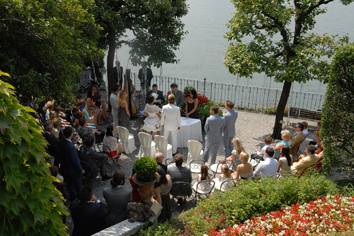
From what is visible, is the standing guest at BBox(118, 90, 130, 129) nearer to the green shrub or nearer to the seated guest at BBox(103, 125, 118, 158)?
the seated guest at BBox(103, 125, 118, 158)

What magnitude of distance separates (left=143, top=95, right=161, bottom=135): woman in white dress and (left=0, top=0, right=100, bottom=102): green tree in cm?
368

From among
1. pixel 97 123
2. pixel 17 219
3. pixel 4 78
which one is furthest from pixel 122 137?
pixel 17 219

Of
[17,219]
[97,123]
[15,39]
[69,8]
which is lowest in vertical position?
[97,123]

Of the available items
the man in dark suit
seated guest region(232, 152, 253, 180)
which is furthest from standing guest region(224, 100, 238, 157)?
the man in dark suit

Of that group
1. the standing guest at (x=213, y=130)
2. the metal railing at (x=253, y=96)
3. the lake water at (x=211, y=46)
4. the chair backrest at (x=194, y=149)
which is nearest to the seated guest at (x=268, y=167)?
the standing guest at (x=213, y=130)

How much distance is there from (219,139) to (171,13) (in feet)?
22.8

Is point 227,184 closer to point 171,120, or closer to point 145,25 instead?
point 171,120

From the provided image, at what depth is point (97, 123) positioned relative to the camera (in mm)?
14453

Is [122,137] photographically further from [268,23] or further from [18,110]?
[18,110]

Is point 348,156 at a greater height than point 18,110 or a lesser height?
lesser

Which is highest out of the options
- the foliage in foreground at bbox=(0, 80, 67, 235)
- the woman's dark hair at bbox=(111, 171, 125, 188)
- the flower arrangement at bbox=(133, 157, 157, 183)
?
the foliage in foreground at bbox=(0, 80, 67, 235)

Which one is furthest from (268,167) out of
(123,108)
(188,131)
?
(123,108)

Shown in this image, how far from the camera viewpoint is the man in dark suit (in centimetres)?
888

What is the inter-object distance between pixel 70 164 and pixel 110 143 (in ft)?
6.97
